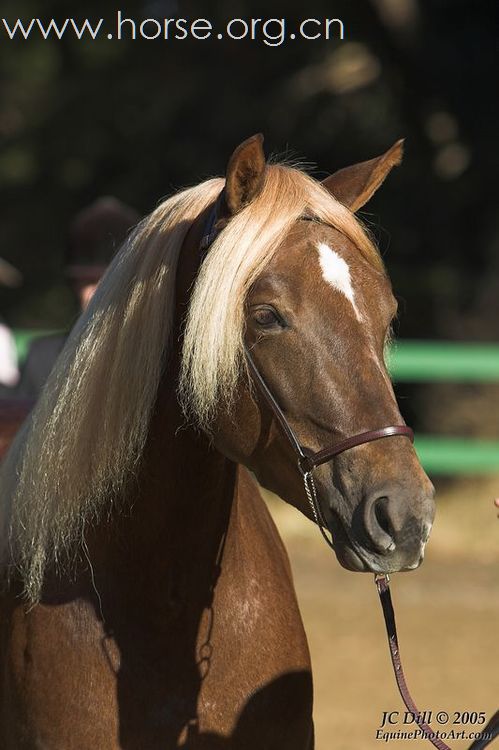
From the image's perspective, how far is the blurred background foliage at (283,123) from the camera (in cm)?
1073

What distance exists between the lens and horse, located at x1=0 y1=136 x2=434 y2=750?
2.35 meters

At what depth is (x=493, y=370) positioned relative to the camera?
367 inches

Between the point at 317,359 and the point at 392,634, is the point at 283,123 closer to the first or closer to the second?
the point at 392,634

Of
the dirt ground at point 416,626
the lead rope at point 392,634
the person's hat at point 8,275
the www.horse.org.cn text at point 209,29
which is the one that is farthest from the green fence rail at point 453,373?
the lead rope at point 392,634

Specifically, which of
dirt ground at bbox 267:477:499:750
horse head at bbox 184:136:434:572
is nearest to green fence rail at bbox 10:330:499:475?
dirt ground at bbox 267:477:499:750

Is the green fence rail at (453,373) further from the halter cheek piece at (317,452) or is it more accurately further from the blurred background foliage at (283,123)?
the halter cheek piece at (317,452)

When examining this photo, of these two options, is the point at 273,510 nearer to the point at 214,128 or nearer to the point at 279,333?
the point at 214,128

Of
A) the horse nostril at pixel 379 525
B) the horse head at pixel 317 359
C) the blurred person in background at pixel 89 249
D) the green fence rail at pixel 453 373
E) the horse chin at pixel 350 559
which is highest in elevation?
the horse head at pixel 317 359

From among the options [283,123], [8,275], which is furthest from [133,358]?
[283,123]

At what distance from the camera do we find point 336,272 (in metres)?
2.38

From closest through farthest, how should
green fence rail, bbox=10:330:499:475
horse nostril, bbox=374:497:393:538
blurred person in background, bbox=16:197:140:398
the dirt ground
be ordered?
horse nostril, bbox=374:497:393:538, blurred person in background, bbox=16:197:140:398, the dirt ground, green fence rail, bbox=10:330:499:475

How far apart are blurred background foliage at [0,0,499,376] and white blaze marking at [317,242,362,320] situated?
8141 mm

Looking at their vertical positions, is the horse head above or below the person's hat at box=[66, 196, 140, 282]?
above

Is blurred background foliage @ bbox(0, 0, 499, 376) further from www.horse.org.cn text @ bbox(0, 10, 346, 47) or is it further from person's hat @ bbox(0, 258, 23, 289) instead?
person's hat @ bbox(0, 258, 23, 289)
